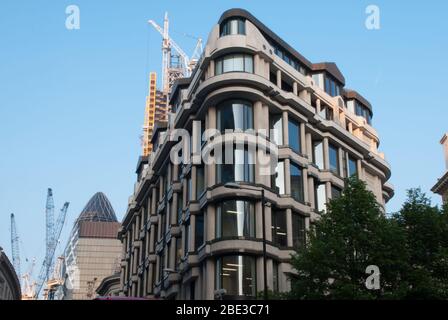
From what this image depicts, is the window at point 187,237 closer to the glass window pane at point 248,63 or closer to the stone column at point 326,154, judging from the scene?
the stone column at point 326,154

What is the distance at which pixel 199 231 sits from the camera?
6016 cm

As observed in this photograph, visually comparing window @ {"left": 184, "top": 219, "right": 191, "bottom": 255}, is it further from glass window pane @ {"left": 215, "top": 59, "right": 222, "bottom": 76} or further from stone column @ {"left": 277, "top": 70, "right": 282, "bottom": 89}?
stone column @ {"left": 277, "top": 70, "right": 282, "bottom": 89}

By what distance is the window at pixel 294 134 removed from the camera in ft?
208

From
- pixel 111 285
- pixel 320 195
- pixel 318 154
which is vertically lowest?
pixel 111 285

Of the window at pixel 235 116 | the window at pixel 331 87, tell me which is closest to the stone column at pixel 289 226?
the window at pixel 235 116

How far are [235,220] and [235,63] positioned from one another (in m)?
14.5

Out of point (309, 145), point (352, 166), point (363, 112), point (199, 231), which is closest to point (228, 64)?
point (309, 145)

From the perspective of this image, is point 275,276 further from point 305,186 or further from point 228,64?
point 228,64

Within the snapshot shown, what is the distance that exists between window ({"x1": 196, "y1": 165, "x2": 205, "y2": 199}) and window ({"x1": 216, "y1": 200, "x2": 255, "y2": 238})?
6.24 m

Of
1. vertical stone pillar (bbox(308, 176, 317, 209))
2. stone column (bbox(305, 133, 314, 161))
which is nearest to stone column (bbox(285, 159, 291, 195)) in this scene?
vertical stone pillar (bbox(308, 176, 317, 209))

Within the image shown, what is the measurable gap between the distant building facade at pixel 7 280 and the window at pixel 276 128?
279ft

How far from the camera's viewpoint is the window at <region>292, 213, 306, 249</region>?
193 ft

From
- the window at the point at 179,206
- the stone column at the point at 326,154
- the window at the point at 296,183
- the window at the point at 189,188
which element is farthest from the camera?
the window at the point at 179,206
